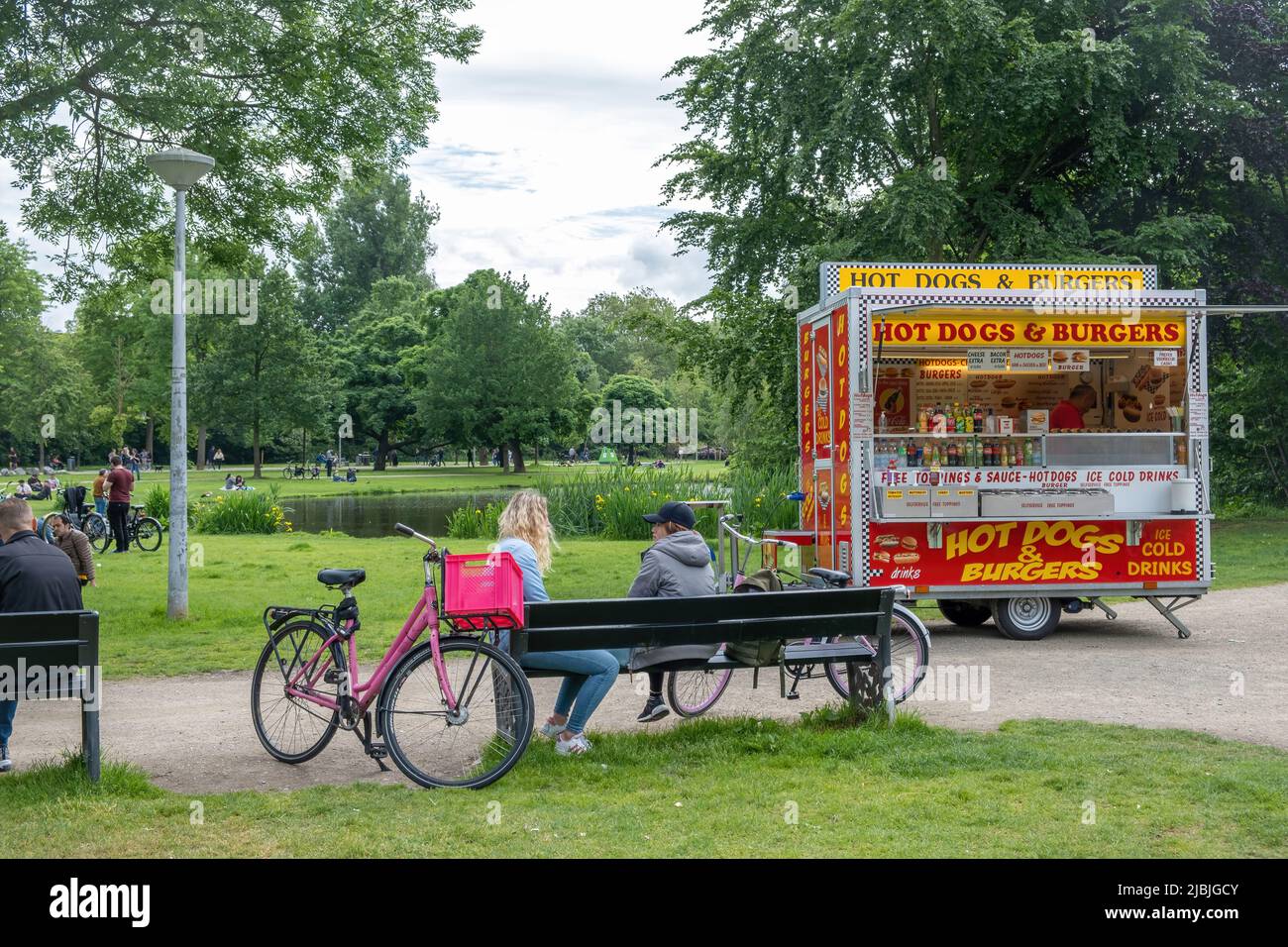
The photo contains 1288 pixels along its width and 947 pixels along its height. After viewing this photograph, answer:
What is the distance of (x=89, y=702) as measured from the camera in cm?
620

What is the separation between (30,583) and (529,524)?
8.81ft

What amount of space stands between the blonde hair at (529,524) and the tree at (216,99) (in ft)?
28.1

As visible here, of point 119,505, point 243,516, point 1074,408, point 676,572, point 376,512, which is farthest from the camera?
point 376,512

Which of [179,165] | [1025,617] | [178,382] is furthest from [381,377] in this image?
[1025,617]

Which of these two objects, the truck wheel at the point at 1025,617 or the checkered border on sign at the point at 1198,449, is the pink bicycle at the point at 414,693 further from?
the checkered border on sign at the point at 1198,449

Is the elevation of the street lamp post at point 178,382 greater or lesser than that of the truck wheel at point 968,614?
greater

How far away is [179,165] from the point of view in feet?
41.0

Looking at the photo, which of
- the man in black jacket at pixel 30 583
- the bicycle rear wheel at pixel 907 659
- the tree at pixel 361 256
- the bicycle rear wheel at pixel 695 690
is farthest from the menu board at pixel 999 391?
the tree at pixel 361 256

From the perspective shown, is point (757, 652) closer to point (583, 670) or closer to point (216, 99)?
point (583, 670)

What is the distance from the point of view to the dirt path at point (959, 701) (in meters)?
6.99

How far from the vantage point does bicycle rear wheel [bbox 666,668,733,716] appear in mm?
8023

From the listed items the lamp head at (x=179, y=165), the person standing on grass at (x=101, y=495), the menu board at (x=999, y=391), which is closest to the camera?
the lamp head at (x=179, y=165)
